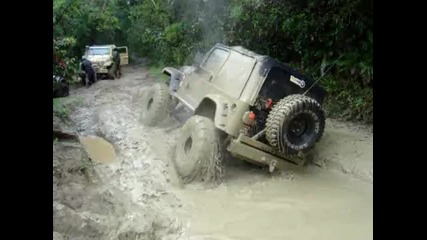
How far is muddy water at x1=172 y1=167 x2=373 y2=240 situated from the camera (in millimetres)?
5777

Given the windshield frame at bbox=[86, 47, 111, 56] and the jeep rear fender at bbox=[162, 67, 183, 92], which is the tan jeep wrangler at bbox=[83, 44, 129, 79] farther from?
the jeep rear fender at bbox=[162, 67, 183, 92]

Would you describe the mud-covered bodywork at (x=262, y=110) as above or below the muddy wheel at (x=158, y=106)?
above

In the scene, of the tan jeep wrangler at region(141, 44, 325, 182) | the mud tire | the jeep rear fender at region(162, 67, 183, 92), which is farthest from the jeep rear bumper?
the mud tire

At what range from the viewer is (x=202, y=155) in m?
7.09

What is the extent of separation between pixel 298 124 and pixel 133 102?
6.46 metres

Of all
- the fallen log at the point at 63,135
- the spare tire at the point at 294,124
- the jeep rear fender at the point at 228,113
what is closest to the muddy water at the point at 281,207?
the spare tire at the point at 294,124

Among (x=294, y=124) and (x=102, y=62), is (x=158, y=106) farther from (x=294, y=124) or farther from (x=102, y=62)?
Answer: (x=102, y=62)

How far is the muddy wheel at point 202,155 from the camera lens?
23.4 ft

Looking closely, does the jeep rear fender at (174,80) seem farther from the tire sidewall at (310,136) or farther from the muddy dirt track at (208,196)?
the tire sidewall at (310,136)

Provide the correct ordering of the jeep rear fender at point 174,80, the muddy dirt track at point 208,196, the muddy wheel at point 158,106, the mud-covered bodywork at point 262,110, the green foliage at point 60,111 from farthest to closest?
the green foliage at point 60,111
the muddy wheel at point 158,106
the jeep rear fender at point 174,80
the mud-covered bodywork at point 262,110
the muddy dirt track at point 208,196

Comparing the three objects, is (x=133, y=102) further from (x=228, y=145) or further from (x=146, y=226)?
(x=146, y=226)
